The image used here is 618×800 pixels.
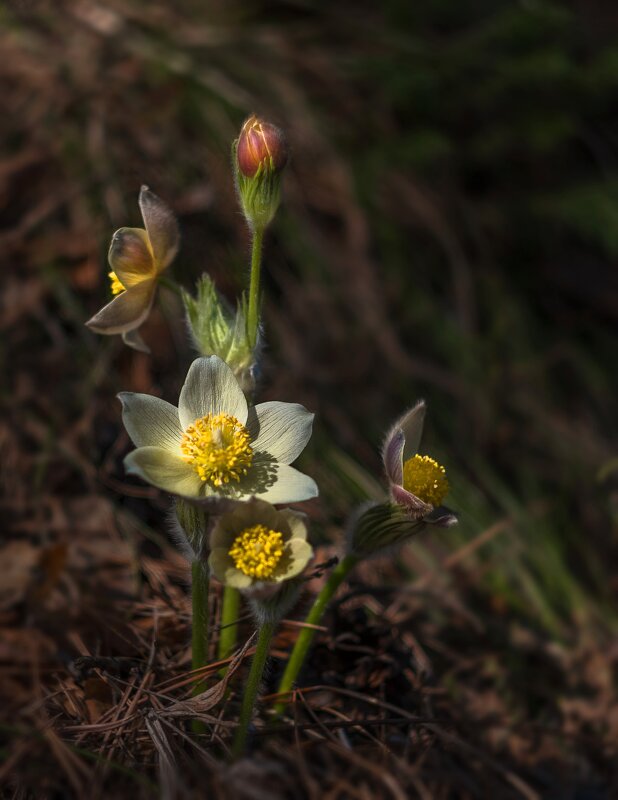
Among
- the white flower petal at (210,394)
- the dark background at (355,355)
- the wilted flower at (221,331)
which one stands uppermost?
the wilted flower at (221,331)

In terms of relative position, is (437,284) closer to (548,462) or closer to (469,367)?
(469,367)

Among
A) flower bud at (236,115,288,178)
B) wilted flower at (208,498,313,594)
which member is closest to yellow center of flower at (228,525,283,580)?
wilted flower at (208,498,313,594)

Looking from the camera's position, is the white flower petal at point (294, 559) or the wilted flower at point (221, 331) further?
the wilted flower at point (221, 331)

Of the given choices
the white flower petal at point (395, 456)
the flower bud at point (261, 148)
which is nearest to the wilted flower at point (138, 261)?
the flower bud at point (261, 148)

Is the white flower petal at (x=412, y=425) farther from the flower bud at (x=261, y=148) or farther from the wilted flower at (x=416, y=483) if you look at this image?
the flower bud at (x=261, y=148)

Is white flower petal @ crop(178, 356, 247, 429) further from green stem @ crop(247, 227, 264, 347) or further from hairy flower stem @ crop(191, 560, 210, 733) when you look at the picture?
hairy flower stem @ crop(191, 560, 210, 733)

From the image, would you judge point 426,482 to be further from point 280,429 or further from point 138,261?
point 138,261

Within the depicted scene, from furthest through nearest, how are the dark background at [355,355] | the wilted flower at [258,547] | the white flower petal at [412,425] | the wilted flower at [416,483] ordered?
the dark background at [355,355] → the white flower petal at [412,425] → the wilted flower at [416,483] → the wilted flower at [258,547]

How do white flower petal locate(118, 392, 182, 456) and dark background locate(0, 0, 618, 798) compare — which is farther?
dark background locate(0, 0, 618, 798)
